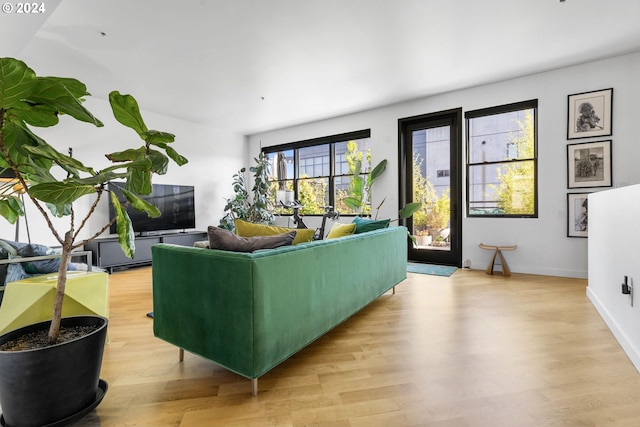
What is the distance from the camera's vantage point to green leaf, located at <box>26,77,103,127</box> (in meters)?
1.08

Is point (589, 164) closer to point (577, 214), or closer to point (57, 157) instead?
point (577, 214)

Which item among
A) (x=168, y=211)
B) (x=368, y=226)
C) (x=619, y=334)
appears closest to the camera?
(x=619, y=334)

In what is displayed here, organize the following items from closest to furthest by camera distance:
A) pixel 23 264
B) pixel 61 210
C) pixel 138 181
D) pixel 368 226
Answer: pixel 138 181, pixel 61 210, pixel 23 264, pixel 368 226

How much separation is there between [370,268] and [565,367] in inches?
52.6

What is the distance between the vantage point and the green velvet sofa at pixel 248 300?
4.66 feet

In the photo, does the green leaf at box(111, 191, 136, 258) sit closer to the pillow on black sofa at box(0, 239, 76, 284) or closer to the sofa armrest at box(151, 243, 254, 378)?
the sofa armrest at box(151, 243, 254, 378)

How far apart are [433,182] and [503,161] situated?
3.23ft

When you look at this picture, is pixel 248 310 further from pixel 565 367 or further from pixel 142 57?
pixel 142 57

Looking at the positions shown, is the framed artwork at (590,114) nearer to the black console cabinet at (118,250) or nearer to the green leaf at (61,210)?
the green leaf at (61,210)

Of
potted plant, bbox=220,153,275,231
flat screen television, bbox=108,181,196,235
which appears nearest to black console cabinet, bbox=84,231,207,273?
flat screen television, bbox=108,181,196,235

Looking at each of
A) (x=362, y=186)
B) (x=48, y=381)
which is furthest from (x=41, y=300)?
(x=362, y=186)

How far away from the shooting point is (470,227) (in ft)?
14.3

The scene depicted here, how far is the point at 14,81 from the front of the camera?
98 centimetres

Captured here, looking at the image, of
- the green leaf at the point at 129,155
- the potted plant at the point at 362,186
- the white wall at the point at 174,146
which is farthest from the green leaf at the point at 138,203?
the white wall at the point at 174,146
